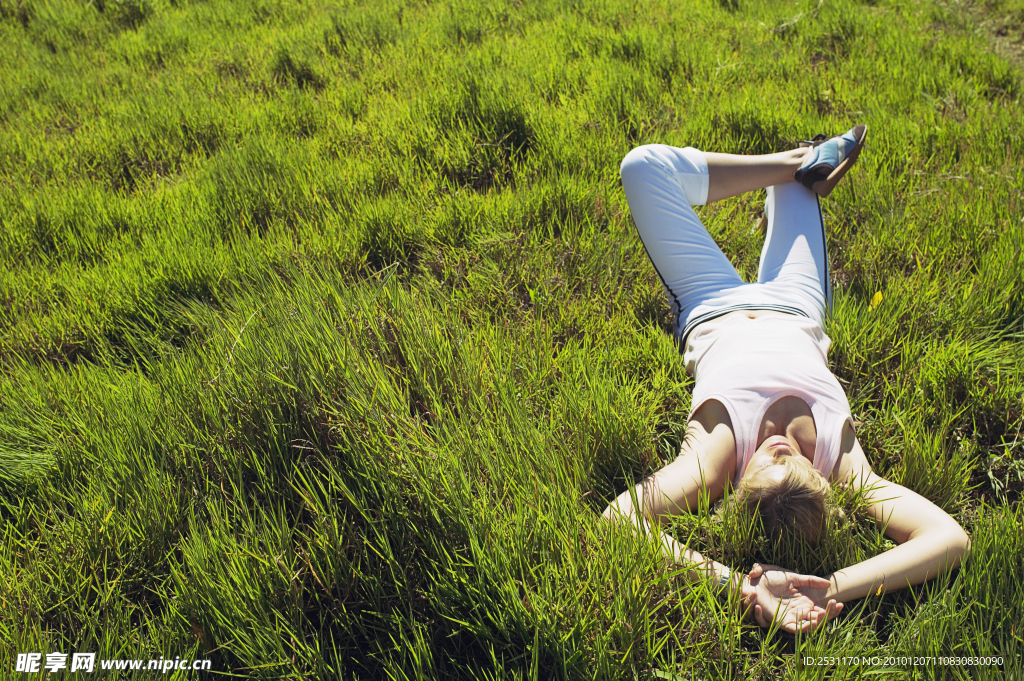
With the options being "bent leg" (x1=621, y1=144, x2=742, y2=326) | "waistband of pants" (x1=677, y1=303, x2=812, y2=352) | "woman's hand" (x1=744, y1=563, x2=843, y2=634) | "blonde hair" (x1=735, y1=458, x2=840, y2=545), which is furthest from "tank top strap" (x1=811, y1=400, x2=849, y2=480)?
"bent leg" (x1=621, y1=144, x2=742, y2=326)

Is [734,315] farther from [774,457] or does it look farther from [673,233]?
[774,457]

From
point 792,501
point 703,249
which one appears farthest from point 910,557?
point 703,249

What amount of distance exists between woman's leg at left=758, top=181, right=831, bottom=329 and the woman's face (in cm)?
71

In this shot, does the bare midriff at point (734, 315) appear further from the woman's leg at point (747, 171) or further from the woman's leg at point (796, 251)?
the woman's leg at point (747, 171)

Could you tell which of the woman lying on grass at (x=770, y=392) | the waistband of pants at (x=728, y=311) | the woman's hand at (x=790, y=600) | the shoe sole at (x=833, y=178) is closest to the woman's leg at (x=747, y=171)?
the woman lying on grass at (x=770, y=392)

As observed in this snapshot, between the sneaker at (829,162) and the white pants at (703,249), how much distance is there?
0.07 metres

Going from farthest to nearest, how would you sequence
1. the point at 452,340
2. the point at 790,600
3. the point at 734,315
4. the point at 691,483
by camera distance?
the point at 734,315 → the point at 452,340 → the point at 691,483 → the point at 790,600

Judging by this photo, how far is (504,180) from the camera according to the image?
9.73 feet

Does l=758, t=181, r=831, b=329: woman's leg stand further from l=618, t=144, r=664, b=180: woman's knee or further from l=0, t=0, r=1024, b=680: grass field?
l=618, t=144, r=664, b=180: woman's knee

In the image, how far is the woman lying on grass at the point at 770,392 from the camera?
57.3 inches

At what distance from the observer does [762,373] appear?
6.07 ft

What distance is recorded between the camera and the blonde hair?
5.03 ft

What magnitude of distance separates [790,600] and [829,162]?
6.69 ft

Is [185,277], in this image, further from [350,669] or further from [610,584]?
[610,584]
